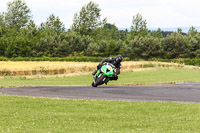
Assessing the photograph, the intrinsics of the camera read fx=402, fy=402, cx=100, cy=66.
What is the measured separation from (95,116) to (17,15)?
146 m

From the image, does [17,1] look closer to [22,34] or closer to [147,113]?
[22,34]

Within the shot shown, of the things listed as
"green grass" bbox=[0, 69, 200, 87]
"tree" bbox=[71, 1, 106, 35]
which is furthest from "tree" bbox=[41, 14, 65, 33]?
"green grass" bbox=[0, 69, 200, 87]

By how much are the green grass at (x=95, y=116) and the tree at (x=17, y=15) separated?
138761mm

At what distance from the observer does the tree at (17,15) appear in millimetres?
154000

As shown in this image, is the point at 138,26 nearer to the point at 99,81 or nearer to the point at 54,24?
the point at 54,24

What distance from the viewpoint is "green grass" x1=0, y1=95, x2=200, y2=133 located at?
12.7 metres

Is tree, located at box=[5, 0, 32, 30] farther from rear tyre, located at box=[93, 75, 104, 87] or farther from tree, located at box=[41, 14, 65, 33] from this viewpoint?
rear tyre, located at box=[93, 75, 104, 87]

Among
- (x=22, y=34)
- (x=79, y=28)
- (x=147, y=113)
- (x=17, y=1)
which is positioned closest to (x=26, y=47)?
(x=22, y=34)

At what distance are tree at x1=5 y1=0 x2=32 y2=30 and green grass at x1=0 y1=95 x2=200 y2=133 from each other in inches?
5463

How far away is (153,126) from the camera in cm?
1303

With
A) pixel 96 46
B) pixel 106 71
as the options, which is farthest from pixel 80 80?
pixel 96 46

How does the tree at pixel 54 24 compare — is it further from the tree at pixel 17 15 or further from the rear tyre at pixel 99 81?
the rear tyre at pixel 99 81

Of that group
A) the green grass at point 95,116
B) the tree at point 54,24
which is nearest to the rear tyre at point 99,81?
the green grass at point 95,116

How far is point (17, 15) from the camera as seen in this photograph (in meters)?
156
